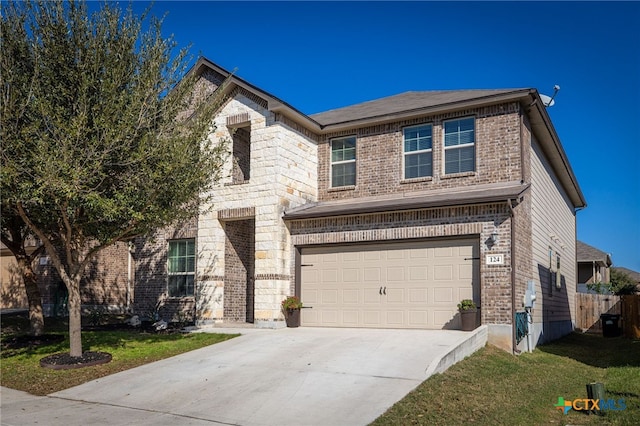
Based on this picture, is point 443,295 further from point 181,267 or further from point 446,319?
point 181,267

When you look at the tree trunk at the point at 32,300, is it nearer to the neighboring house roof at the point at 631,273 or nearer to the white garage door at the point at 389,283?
the white garage door at the point at 389,283

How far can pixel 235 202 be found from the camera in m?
17.1

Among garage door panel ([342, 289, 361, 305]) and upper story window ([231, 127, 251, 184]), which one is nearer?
garage door panel ([342, 289, 361, 305])

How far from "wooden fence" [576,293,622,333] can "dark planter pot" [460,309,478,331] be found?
14.2m

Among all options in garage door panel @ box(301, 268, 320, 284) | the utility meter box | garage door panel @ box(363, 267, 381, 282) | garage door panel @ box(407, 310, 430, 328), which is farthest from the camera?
garage door panel @ box(301, 268, 320, 284)

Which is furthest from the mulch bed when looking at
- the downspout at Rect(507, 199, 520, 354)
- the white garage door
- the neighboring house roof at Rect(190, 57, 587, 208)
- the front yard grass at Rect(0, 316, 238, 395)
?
the downspout at Rect(507, 199, 520, 354)

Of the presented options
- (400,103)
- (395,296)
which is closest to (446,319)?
(395,296)

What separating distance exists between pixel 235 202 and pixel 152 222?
17.0ft

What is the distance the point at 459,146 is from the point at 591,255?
2379 cm

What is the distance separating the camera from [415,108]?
54.0ft

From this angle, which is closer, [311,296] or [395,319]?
[395,319]

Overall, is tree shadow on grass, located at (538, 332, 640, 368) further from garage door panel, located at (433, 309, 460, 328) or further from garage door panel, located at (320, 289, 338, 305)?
garage door panel, located at (320, 289, 338, 305)

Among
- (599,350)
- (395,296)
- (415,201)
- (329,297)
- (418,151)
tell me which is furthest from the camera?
(599,350)

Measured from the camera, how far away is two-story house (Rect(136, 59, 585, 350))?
1427cm
